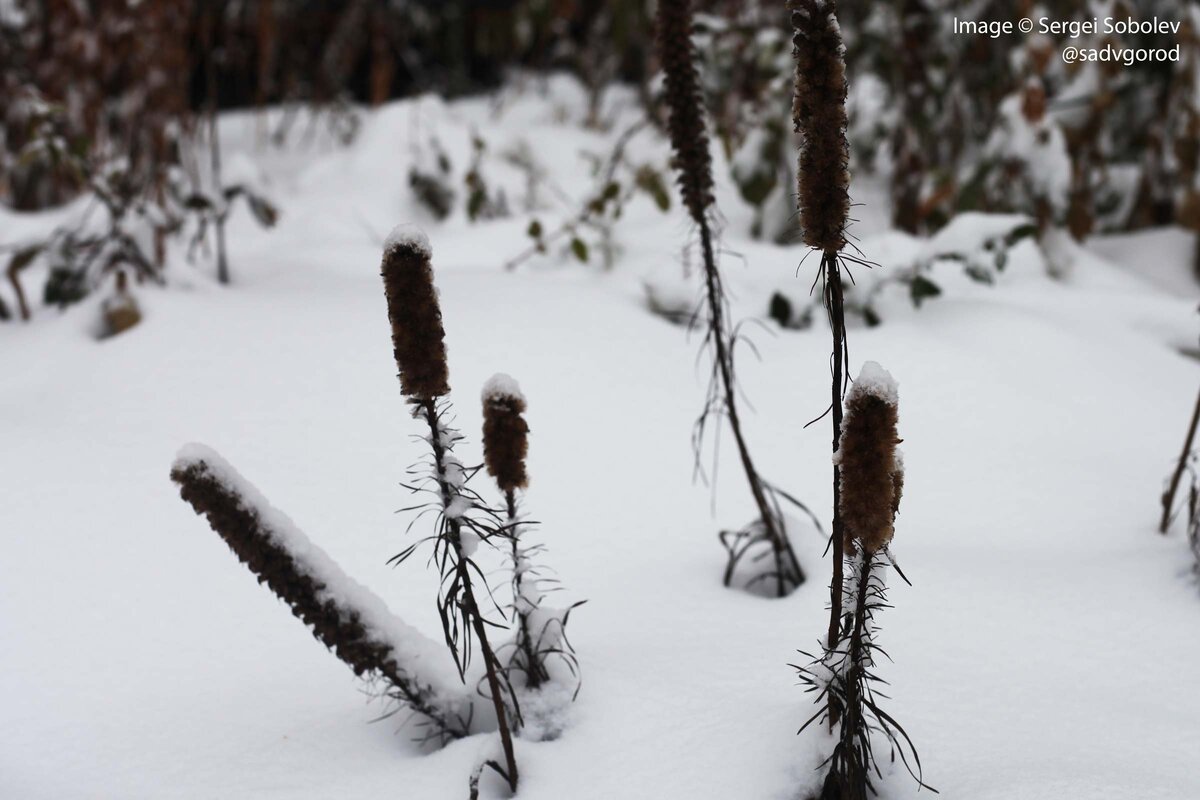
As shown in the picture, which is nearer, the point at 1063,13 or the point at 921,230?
the point at 921,230

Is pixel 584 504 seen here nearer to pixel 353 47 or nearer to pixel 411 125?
pixel 411 125

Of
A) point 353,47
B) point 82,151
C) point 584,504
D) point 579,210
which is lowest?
point 584,504

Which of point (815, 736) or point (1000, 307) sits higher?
point (1000, 307)

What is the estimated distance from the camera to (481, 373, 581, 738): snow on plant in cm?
102

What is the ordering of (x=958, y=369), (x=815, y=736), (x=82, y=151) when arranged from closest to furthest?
(x=815, y=736)
(x=958, y=369)
(x=82, y=151)

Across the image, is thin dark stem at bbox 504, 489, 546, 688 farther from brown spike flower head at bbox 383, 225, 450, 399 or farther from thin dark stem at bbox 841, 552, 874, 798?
thin dark stem at bbox 841, 552, 874, 798

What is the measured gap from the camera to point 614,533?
1533 millimetres

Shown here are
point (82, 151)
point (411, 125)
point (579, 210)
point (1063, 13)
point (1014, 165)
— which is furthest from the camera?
point (411, 125)

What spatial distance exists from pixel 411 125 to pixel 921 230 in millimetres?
2017

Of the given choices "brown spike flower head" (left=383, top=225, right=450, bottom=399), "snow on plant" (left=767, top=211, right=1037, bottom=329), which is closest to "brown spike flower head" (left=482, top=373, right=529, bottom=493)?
"brown spike flower head" (left=383, top=225, right=450, bottom=399)

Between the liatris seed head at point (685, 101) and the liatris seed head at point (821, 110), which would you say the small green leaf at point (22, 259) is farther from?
the liatris seed head at point (821, 110)

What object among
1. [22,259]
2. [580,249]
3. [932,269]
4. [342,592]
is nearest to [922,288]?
[932,269]

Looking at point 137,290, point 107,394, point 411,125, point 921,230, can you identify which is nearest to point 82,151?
point 137,290

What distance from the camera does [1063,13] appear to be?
11.7 feet
